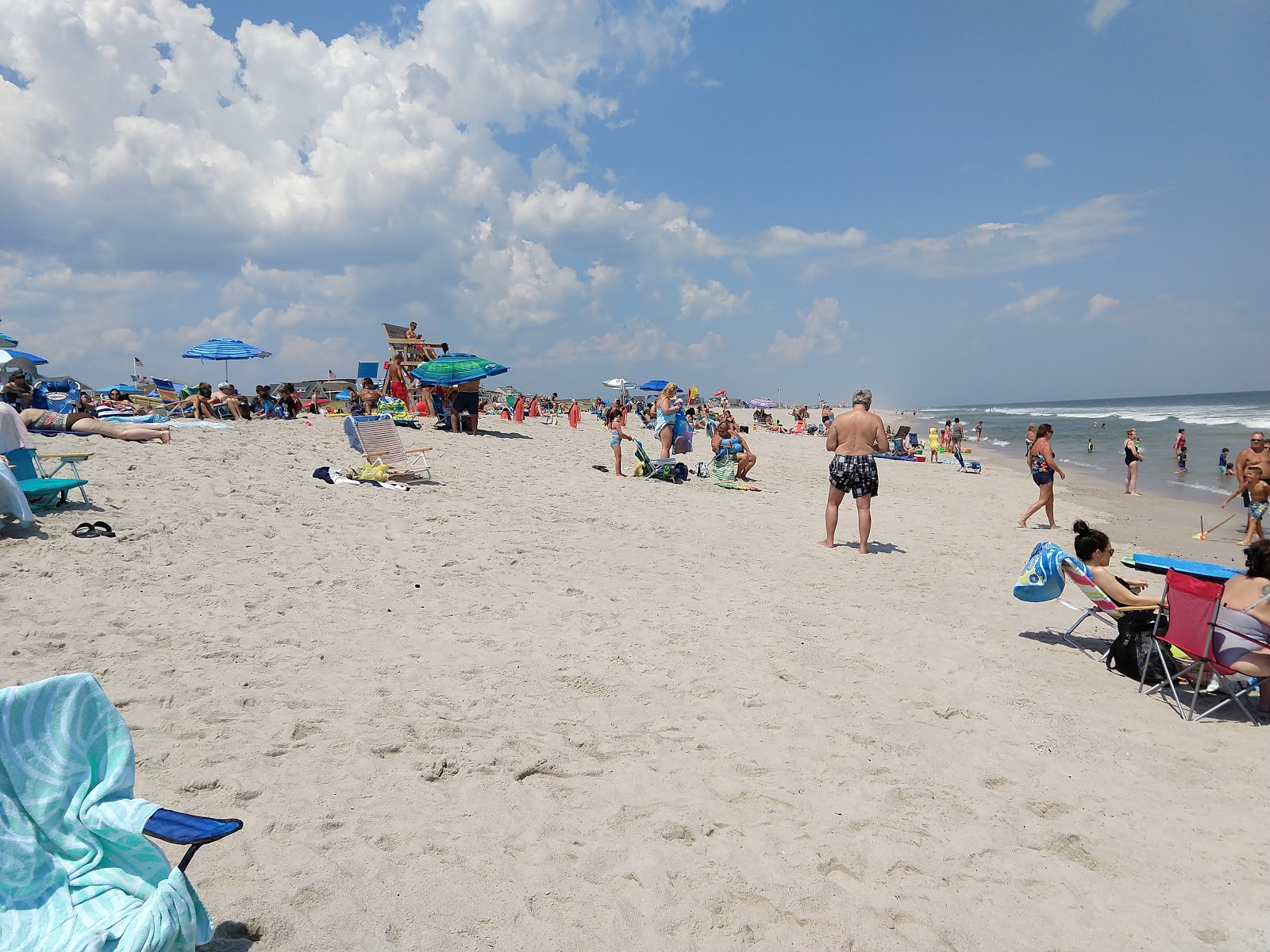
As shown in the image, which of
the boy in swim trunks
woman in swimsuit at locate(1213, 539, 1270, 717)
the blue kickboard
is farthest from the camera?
the boy in swim trunks

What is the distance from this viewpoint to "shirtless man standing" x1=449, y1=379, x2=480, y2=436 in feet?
49.0

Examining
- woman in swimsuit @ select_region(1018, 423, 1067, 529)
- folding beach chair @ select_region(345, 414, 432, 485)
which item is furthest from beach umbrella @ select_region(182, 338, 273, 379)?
woman in swimsuit @ select_region(1018, 423, 1067, 529)

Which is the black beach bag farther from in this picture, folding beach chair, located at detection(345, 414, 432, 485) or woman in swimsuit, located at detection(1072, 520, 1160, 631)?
folding beach chair, located at detection(345, 414, 432, 485)

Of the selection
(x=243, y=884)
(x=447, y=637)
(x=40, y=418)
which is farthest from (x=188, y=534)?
(x=40, y=418)

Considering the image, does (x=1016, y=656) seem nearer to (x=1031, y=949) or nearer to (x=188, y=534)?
(x=1031, y=949)

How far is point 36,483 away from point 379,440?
3.96m

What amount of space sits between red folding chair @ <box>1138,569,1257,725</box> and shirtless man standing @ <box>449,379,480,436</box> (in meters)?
12.7

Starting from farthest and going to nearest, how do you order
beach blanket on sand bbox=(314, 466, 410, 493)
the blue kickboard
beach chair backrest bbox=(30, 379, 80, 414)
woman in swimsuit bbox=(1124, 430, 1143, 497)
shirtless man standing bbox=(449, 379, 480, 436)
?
shirtless man standing bbox=(449, 379, 480, 436), woman in swimsuit bbox=(1124, 430, 1143, 497), beach chair backrest bbox=(30, 379, 80, 414), beach blanket on sand bbox=(314, 466, 410, 493), the blue kickboard

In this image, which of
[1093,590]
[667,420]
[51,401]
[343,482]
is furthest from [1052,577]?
[51,401]

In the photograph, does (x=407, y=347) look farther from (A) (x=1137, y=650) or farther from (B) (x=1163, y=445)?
(B) (x=1163, y=445)

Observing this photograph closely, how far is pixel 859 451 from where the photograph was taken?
284 inches

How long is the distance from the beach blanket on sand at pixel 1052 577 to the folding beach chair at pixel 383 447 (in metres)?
6.85

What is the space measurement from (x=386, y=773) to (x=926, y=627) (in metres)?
3.77

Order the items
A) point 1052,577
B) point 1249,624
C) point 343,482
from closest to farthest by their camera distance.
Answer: point 1249,624 < point 1052,577 < point 343,482
